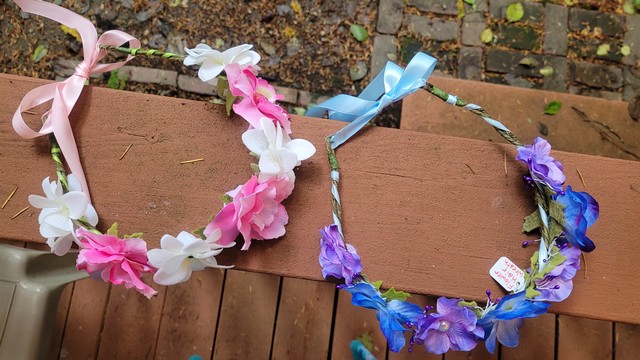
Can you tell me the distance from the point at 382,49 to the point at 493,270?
100 cm

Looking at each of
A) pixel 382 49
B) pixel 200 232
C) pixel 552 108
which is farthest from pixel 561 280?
pixel 382 49

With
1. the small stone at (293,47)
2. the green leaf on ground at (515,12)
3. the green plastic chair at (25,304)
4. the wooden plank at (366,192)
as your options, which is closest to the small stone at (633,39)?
the green leaf on ground at (515,12)

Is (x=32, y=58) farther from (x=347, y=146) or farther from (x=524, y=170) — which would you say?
(x=524, y=170)

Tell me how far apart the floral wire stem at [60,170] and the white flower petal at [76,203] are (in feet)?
Answer: 0.14

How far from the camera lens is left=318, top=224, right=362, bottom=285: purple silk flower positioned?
3.40 feet

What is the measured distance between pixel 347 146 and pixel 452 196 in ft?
0.82

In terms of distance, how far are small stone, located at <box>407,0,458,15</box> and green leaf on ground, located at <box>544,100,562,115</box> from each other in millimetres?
462

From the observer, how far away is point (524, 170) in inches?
45.6

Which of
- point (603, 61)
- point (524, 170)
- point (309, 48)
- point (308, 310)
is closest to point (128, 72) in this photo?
point (309, 48)

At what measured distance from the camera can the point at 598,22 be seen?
1882mm

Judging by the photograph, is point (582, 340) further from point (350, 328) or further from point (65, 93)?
point (65, 93)

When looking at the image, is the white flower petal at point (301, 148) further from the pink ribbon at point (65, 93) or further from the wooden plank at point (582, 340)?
the wooden plank at point (582, 340)

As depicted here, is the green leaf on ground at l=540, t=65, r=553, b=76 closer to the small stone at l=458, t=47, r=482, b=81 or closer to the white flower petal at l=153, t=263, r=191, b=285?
the small stone at l=458, t=47, r=482, b=81

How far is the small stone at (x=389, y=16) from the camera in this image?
1.88 metres
